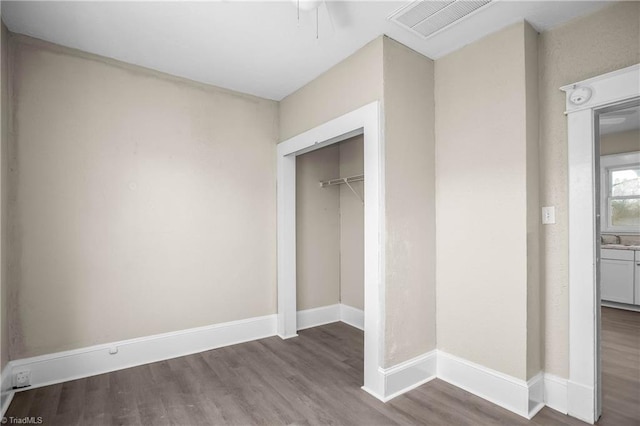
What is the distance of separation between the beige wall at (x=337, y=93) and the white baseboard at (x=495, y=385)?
2172 mm

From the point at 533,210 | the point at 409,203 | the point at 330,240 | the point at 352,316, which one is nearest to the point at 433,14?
the point at 409,203

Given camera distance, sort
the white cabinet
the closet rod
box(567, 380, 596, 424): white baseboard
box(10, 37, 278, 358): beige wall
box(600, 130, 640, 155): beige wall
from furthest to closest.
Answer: box(600, 130, 640, 155): beige wall
the white cabinet
the closet rod
box(10, 37, 278, 358): beige wall
box(567, 380, 596, 424): white baseboard

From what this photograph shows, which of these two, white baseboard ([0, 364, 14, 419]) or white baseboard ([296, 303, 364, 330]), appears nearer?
white baseboard ([0, 364, 14, 419])

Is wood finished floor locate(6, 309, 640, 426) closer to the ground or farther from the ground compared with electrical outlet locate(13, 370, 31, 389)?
closer to the ground

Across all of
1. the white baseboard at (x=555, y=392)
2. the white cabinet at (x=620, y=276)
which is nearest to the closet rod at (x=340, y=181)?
the white baseboard at (x=555, y=392)

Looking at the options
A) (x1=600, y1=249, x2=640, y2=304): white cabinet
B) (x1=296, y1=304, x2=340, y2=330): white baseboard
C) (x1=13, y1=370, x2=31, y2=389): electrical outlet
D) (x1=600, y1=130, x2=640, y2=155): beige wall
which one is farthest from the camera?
(x1=600, y1=130, x2=640, y2=155): beige wall

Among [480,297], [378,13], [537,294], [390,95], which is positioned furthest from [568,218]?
[378,13]

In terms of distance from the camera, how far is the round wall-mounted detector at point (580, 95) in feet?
7.09

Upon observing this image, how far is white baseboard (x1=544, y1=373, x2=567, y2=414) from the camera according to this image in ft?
7.38

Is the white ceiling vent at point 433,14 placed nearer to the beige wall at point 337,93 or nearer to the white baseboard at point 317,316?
the beige wall at point 337,93

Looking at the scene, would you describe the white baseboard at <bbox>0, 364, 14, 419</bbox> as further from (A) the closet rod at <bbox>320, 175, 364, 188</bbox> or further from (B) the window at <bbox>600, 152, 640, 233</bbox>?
(B) the window at <bbox>600, 152, 640, 233</bbox>

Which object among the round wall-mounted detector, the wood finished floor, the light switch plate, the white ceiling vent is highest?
the white ceiling vent

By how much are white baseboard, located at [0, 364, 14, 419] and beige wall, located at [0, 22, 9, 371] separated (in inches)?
2.6

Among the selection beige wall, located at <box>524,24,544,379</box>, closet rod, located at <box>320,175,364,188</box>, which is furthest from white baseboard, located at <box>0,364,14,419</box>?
beige wall, located at <box>524,24,544,379</box>
